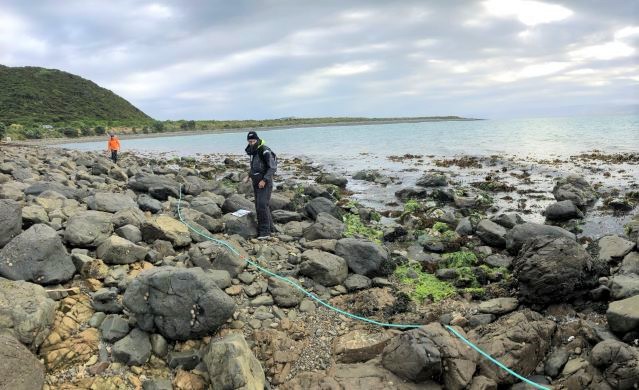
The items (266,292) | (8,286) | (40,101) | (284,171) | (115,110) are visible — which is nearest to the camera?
(8,286)

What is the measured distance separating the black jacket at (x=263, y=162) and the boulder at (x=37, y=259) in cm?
472

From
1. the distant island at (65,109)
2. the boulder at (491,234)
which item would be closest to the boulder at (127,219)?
the boulder at (491,234)

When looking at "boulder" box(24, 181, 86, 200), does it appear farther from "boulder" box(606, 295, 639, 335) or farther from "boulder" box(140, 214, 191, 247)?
"boulder" box(606, 295, 639, 335)

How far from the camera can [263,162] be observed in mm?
10266

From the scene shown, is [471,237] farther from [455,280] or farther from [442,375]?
[442,375]

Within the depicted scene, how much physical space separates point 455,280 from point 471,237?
11.1 ft

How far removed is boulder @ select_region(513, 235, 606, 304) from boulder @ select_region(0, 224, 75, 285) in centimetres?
743

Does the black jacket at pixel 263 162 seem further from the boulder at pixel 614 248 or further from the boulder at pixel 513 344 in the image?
the boulder at pixel 614 248

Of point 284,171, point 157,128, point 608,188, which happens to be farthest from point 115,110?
point 608,188

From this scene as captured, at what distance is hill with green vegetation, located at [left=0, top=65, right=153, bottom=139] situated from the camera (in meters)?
88.4

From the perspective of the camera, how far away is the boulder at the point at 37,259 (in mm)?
6109

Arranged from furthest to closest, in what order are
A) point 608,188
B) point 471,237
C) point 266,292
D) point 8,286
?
point 608,188, point 471,237, point 266,292, point 8,286

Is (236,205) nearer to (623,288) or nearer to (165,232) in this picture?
(165,232)

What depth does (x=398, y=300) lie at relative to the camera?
24.8ft
